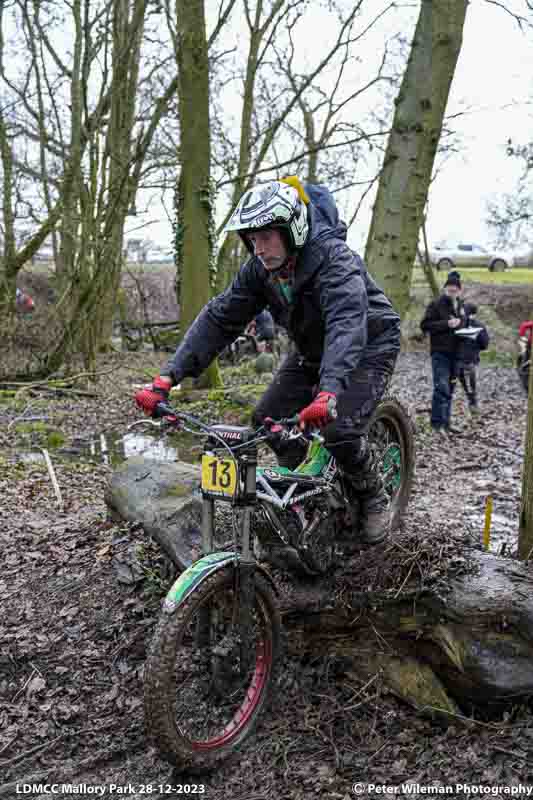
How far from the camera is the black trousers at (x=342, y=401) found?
12.8 ft

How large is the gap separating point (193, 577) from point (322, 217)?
79.0 inches

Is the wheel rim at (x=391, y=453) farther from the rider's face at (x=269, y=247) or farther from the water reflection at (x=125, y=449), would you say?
the water reflection at (x=125, y=449)

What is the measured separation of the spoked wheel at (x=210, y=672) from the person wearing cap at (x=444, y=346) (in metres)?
7.18

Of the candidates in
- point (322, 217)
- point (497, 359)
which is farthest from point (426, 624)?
point (497, 359)

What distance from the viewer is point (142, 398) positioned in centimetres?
353

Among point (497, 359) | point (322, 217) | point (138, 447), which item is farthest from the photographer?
point (497, 359)

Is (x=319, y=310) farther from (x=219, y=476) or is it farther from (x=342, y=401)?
(x=219, y=476)

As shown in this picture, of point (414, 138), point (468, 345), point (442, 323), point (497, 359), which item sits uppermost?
point (414, 138)

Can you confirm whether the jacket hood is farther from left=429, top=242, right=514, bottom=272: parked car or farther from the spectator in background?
left=429, top=242, right=514, bottom=272: parked car

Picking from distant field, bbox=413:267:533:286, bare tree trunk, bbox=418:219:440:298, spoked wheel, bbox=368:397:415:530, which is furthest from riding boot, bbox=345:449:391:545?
distant field, bbox=413:267:533:286

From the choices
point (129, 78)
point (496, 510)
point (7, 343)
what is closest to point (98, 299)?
point (7, 343)

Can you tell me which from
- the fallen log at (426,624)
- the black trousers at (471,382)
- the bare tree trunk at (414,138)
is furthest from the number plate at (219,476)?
the black trousers at (471,382)

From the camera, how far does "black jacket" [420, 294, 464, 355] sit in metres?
10.4

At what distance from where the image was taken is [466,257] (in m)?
39.2
